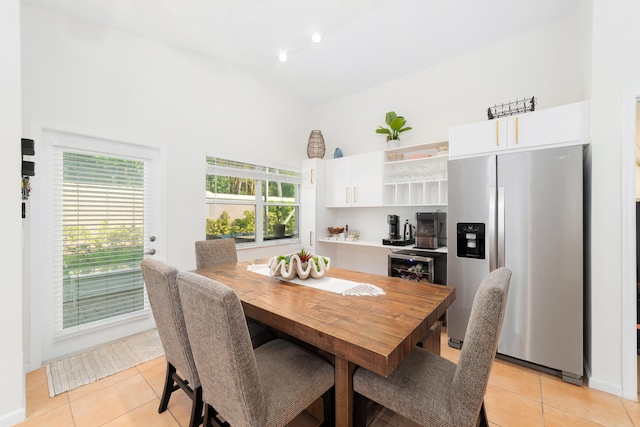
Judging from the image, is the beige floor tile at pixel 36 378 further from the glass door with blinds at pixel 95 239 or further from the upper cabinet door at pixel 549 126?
the upper cabinet door at pixel 549 126

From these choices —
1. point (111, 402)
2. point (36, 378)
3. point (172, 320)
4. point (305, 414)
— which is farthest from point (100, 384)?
point (305, 414)

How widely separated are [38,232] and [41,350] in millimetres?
994

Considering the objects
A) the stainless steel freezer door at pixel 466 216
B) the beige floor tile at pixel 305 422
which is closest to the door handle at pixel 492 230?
the stainless steel freezer door at pixel 466 216

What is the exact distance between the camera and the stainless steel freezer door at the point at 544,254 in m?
2.07

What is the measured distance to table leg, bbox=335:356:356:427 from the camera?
127 cm

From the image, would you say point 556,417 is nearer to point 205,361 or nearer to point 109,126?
point 205,361

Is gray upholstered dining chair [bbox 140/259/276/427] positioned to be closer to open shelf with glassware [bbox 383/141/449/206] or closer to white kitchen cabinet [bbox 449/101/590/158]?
white kitchen cabinet [bbox 449/101/590/158]

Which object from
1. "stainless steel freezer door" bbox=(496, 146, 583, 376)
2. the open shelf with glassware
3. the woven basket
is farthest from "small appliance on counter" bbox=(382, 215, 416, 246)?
the woven basket

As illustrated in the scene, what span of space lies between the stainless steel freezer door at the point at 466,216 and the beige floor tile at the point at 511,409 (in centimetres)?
61

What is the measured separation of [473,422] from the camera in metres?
1.08

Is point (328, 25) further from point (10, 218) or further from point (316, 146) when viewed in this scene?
point (10, 218)

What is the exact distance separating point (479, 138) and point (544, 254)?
113 cm

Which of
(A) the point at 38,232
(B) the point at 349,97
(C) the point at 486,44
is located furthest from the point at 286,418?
(B) the point at 349,97

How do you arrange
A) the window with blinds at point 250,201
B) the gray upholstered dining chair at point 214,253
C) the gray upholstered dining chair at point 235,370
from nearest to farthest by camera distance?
1. the gray upholstered dining chair at point 235,370
2. the gray upholstered dining chair at point 214,253
3. the window with blinds at point 250,201
